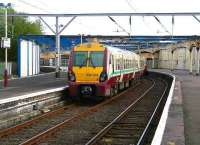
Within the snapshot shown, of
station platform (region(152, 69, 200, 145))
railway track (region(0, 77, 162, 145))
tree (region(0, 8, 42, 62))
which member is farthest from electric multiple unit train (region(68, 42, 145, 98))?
tree (region(0, 8, 42, 62))

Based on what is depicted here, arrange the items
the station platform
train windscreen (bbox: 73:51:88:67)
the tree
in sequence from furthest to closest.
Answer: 1. the tree
2. train windscreen (bbox: 73:51:88:67)
3. the station platform

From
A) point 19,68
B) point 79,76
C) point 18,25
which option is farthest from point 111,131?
point 18,25

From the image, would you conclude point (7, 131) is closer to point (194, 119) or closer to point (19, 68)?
point (194, 119)

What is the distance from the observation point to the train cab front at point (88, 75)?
83.4 feet

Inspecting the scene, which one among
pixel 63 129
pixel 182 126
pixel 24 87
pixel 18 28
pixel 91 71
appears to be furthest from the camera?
pixel 18 28

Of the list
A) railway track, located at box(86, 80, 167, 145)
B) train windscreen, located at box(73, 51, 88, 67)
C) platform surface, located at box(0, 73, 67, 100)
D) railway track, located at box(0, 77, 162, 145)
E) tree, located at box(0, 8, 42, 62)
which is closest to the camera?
railway track, located at box(86, 80, 167, 145)

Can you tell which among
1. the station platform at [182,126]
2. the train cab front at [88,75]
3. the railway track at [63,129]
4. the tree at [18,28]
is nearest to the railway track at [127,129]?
the railway track at [63,129]

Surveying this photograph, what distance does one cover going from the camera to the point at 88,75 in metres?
25.6

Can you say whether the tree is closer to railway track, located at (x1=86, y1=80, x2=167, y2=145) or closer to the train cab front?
the train cab front

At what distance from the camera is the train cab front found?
83.4ft

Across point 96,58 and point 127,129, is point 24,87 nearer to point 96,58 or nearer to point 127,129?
point 96,58

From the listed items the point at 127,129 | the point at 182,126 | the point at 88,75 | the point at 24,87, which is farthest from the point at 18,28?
the point at 182,126

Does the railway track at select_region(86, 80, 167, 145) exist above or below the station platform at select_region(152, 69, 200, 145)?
below

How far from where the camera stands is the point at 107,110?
2330 cm
